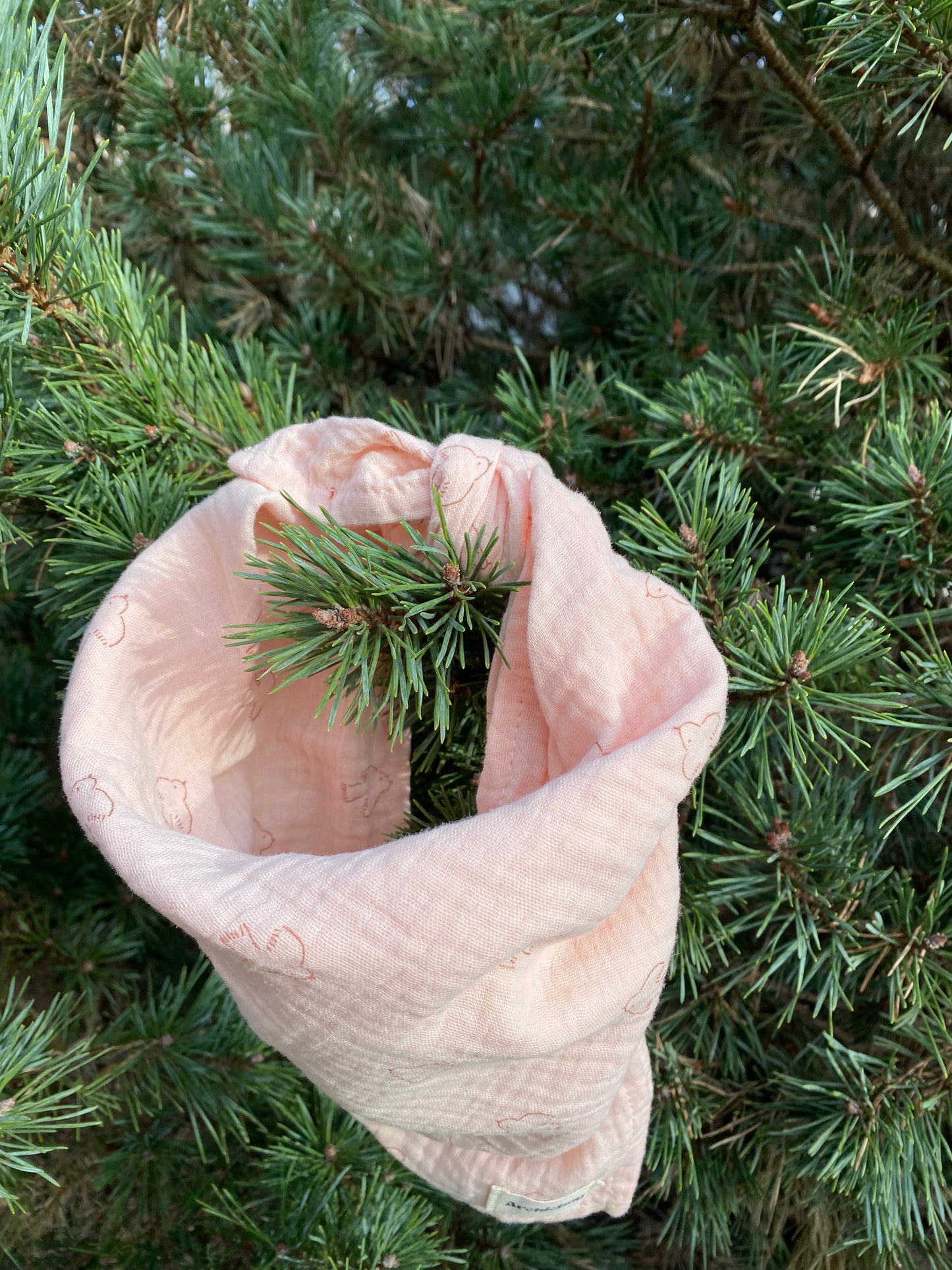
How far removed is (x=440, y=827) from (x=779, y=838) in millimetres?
131

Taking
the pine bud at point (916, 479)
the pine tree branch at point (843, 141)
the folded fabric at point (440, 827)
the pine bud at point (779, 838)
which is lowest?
the pine bud at point (779, 838)

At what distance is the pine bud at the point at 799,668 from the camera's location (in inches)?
A: 8.9

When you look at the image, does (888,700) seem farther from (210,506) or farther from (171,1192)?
(171,1192)

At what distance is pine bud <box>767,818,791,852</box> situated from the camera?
0.28 m

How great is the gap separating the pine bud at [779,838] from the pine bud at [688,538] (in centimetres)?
10

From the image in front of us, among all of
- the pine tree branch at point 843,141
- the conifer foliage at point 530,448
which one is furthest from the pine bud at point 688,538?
the pine tree branch at point 843,141

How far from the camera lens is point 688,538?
0.82 feet

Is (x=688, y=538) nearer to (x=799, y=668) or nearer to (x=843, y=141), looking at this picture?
(x=799, y=668)

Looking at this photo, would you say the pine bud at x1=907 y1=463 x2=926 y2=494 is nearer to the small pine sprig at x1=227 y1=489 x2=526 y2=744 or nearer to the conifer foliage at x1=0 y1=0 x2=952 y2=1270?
the conifer foliage at x1=0 y1=0 x2=952 y2=1270

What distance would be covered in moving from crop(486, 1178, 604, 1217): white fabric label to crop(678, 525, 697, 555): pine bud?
0.66 ft

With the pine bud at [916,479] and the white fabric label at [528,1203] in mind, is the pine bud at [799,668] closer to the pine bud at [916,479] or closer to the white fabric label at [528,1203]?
the pine bud at [916,479]

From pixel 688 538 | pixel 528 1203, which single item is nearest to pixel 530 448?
pixel 688 538

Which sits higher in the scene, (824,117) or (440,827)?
(824,117)

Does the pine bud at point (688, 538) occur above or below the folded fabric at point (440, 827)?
above
